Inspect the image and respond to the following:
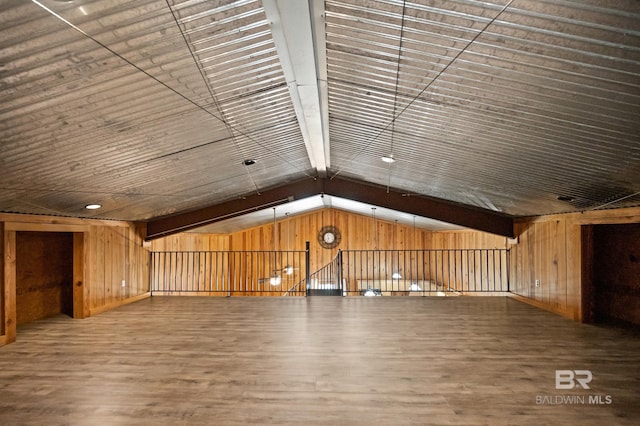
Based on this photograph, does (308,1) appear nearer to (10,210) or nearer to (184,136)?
(184,136)

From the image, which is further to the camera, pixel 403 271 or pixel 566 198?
pixel 403 271

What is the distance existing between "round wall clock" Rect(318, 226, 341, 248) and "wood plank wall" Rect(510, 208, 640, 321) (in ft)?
19.7

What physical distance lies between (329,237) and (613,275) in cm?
808

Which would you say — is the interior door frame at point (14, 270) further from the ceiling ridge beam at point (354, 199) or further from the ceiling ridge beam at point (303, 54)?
the ceiling ridge beam at point (303, 54)

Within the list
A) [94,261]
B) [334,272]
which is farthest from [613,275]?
[94,261]

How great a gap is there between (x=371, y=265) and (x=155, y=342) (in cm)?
893

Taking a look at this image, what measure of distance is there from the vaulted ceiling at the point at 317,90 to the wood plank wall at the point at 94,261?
0.53 meters

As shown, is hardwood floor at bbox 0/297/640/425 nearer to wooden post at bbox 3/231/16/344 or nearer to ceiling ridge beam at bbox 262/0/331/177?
wooden post at bbox 3/231/16/344

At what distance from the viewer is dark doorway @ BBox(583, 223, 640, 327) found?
5.69 meters

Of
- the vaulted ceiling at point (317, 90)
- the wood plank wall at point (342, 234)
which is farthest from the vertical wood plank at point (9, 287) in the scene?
the wood plank wall at point (342, 234)

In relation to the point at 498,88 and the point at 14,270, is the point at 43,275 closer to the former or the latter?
the point at 14,270

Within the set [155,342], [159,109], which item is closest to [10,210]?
[155,342]

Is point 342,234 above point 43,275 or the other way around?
above

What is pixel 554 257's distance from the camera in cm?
644
